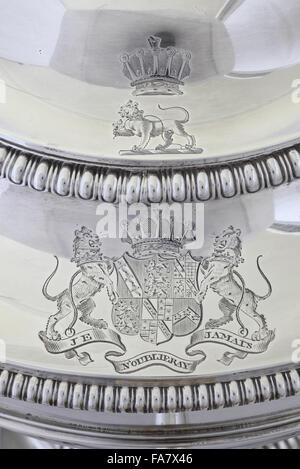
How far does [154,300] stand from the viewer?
0.42m

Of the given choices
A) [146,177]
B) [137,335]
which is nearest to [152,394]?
[137,335]

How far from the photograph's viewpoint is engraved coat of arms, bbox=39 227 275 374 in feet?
1.34

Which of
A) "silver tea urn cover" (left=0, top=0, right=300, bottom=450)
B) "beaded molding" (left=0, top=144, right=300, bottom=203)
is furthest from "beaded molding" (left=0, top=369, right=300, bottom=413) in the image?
"beaded molding" (left=0, top=144, right=300, bottom=203)

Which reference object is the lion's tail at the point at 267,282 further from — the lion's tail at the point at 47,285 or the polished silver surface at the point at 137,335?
the lion's tail at the point at 47,285

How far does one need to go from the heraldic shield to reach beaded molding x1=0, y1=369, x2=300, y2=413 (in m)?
0.04

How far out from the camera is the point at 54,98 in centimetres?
40

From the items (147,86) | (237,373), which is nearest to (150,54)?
(147,86)

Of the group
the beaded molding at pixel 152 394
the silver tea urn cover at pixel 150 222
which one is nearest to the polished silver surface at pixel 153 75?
the silver tea urn cover at pixel 150 222

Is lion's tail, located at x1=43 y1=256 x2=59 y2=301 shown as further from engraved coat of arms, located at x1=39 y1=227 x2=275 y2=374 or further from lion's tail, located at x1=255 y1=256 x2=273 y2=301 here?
lion's tail, located at x1=255 y1=256 x2=273 y2=301

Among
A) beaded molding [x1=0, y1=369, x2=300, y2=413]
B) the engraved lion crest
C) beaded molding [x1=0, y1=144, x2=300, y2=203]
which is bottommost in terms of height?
beaded molding [x1=0, y1=369, x2=300, y2=413]

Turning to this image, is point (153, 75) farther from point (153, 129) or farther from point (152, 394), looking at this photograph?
point (152, 394)

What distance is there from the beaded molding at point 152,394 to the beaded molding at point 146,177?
13 cm
